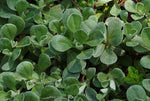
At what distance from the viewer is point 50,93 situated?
142 cm

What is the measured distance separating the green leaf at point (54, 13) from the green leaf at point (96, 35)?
16.4 inches

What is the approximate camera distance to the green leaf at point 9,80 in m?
1.47

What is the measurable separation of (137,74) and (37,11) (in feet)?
3.01

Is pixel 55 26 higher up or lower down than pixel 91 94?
higher up

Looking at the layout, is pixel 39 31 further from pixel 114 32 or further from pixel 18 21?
pixel 114 32

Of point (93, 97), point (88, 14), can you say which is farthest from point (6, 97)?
point (88, 14)

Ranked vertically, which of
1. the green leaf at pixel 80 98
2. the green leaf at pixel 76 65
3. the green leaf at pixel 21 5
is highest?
the green leaf at pixel 21 5

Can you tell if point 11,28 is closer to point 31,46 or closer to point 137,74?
point 31,46

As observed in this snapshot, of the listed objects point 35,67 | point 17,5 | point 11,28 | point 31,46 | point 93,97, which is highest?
point 17,5

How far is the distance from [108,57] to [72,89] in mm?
314

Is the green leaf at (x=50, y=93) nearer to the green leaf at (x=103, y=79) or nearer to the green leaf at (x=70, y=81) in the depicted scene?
the green leaf at (x=70, y=81)

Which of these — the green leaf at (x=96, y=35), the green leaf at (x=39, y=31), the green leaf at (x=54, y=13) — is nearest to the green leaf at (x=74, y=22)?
the green leaf at (x=96, y=35)

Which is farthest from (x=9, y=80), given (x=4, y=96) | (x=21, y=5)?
(x=21, y=5)

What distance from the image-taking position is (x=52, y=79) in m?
1.56
